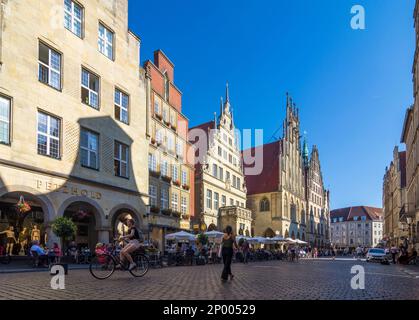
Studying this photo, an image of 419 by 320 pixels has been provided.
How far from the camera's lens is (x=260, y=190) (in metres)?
66.7

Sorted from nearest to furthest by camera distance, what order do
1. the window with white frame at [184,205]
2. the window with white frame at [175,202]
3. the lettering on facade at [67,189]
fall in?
1. the lettering on facade at [67,189]
2. the window with white frame at [175,202]
3. the window with white frame at [184,205]

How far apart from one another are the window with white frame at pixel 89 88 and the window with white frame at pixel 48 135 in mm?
2827

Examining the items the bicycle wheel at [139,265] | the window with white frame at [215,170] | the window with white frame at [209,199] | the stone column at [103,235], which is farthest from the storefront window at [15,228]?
the window with white frame at [215,170]

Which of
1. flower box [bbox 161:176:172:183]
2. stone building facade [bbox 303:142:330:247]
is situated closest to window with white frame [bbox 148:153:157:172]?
flower box [bbox 161:176:172:183]

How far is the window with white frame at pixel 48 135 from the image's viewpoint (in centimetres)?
2097

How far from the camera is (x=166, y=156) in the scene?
36781 mm

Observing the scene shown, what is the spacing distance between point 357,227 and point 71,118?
137832mm

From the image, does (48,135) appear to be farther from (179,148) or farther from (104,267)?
(179,148)

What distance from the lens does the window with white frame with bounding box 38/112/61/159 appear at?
20969 mm

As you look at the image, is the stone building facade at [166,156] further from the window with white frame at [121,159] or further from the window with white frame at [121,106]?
the window with white frame at [121,159]

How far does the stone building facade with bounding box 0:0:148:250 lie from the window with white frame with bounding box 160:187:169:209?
602 centimetres

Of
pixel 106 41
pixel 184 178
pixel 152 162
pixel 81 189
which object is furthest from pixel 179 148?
pixel 81 189
